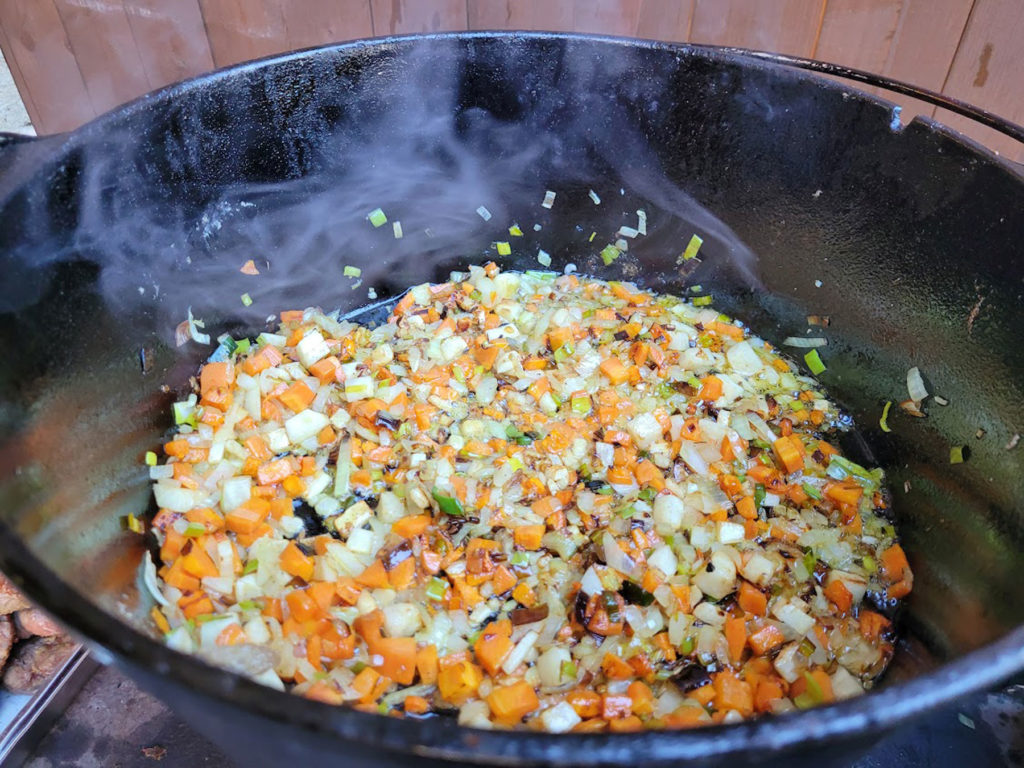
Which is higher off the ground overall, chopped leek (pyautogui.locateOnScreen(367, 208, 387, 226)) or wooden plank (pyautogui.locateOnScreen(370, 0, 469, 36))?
wooden plank (pyautogui.locateOnScreen(370, 0, 469, 36))

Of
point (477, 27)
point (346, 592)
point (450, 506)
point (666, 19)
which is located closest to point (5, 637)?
point (346, 592)

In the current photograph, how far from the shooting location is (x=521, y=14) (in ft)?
9.34

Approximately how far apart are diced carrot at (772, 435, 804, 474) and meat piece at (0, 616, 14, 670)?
7.30ft

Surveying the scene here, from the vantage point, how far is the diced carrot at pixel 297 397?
2121 mm

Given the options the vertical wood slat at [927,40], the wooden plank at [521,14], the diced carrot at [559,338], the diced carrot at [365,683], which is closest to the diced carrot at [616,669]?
the diced carrot at [365,683]

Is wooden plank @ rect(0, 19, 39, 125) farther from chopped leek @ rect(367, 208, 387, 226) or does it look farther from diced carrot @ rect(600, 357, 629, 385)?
diced carrot @ rect(600, 357, 629, 385)

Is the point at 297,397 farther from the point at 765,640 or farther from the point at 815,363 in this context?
the point at 815,363

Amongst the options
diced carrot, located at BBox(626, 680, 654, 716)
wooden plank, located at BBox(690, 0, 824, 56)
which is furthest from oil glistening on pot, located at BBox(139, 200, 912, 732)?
wooden plank, located at BBox(690, 0, 824, 56)

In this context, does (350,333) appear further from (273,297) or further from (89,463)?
(89,463)

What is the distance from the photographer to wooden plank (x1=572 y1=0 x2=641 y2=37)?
2730mm

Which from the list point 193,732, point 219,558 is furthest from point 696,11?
point 193,732

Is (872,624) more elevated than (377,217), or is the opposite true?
(377,217)

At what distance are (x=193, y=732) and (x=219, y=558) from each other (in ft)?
1.62

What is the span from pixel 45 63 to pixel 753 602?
3.26 m
